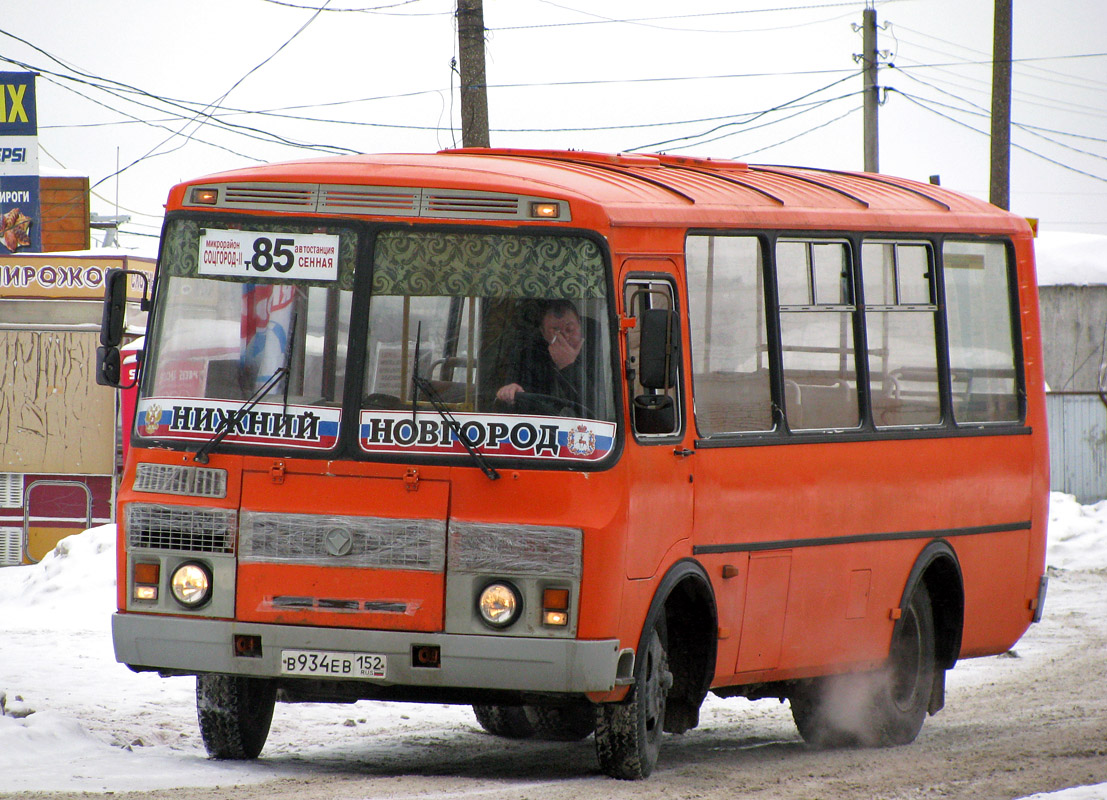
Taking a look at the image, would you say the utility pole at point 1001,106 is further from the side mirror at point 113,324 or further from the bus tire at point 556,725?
the side mirror at point 113,324

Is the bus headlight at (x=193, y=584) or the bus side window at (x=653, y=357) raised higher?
the bus side window at (x=653, y=357)

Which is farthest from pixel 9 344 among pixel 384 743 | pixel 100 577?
pixel 384 743

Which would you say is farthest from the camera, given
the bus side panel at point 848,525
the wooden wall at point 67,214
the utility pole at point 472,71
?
the wooden wall at point 67,214

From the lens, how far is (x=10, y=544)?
2458cm

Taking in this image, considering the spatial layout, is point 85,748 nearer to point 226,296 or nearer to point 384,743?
point 384,743

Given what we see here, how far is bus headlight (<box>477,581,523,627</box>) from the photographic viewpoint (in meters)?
7.18

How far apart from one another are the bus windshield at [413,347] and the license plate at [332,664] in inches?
34.3

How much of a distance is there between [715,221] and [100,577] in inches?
361

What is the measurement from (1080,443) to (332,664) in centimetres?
2088

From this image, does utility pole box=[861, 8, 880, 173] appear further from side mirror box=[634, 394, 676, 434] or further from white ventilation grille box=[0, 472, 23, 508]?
side mirror box=[634, 394, 676, 434]

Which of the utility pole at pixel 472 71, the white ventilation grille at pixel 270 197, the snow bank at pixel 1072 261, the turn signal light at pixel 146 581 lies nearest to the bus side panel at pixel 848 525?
the white ventilation grille at pixel 270 197

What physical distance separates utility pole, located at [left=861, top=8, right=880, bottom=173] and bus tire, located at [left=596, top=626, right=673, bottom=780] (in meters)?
20.0

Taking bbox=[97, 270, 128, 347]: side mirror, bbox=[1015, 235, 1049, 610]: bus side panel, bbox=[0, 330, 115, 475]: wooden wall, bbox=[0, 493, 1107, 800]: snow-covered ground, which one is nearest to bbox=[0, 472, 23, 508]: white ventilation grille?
bbox=[0, 330, 115, 475]: wooden wall

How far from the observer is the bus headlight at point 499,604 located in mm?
7184
